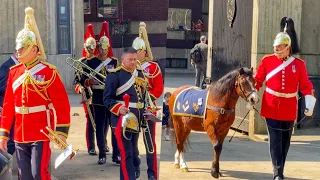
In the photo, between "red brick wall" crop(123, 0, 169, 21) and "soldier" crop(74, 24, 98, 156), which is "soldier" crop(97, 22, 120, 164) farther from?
"red brick wall" crop(123, 0, 169, 21)

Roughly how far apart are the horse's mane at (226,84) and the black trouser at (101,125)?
0.85m

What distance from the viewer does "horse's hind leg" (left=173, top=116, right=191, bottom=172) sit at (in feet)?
13.3

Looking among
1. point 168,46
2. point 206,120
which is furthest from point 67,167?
point 168,46

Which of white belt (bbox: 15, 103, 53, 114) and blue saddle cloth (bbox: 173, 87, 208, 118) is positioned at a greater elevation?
white belt (bbox: 15, 103, 53, 114)

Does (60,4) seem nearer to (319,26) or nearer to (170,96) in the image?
(170,96)

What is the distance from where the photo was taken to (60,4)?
349cm

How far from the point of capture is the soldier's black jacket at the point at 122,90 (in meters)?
3.56

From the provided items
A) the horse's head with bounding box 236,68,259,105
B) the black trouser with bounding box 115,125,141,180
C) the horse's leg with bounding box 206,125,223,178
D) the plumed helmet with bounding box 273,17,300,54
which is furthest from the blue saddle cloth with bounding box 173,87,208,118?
the plumed helmet with bounding box 273,17,300,54

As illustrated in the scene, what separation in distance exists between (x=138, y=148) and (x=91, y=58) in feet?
1.99

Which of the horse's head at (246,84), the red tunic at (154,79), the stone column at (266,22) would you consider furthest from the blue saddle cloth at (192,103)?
the stone column at (266,22)

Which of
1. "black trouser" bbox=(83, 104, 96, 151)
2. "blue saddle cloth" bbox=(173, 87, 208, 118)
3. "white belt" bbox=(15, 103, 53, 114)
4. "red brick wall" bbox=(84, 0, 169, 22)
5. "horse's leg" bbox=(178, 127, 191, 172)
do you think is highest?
"red brick wall" bbox=(84, 0, 169, 22)

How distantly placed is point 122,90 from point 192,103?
0.90m

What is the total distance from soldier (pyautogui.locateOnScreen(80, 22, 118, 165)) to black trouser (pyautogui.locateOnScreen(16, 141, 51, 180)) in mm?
462

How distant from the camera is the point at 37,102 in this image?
3504mm
